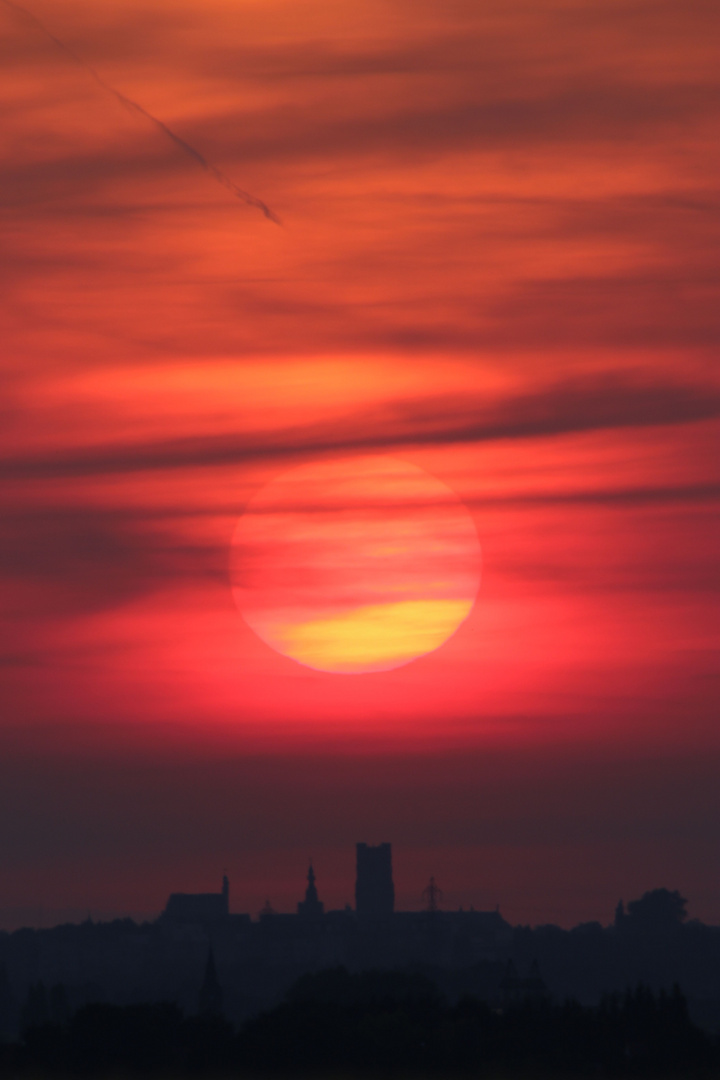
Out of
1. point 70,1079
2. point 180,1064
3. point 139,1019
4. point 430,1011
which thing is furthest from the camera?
point 430,1011

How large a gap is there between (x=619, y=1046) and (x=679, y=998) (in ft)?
36.6

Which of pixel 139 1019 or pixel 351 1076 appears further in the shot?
pixel 139 1019

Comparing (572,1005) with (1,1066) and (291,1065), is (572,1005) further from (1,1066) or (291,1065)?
(1,1066)

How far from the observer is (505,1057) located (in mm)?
167375

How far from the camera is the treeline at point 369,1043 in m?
163

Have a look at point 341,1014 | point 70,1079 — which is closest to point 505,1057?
point 341,1014

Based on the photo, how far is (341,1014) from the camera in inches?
7407

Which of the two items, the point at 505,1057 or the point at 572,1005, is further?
the point at 572,1005

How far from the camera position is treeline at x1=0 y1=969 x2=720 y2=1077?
163125 mm

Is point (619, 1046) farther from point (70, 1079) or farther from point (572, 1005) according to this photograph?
point (70, 1079)

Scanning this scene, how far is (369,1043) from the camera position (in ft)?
563

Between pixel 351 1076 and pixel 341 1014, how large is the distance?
98.4ft

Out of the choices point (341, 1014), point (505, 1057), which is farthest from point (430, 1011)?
point (505, 1057)

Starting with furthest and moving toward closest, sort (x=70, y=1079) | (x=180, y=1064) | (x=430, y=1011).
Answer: (x=430, y=1011), (x=180, y=1064), (x=70, y=1079)
